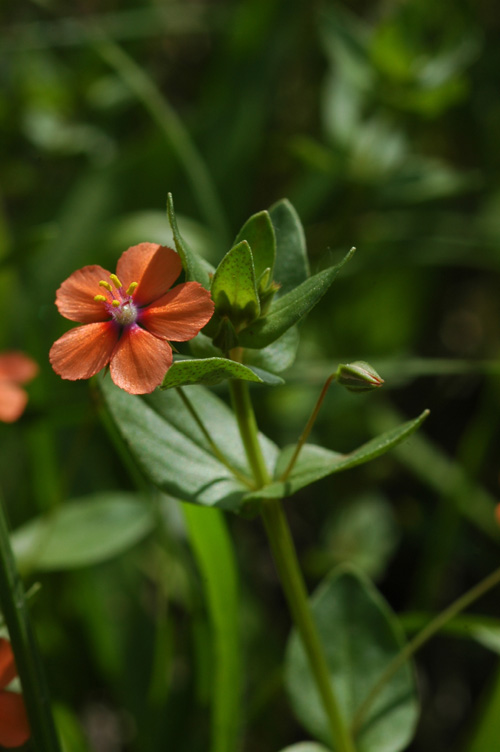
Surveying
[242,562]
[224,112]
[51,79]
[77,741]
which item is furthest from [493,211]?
[77,741]

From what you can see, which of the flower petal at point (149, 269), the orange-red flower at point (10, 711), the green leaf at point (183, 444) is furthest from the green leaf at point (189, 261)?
the orange-red flower at point (10, 711)

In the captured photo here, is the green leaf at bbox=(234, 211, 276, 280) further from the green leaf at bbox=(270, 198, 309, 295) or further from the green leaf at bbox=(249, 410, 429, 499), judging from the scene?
the green leaf at bbox=(249, 410, 429, 499)

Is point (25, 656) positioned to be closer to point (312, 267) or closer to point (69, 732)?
point (69, 732)

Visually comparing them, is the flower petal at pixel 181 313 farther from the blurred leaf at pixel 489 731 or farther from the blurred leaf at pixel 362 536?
the blurred leaf at pixel 362 536

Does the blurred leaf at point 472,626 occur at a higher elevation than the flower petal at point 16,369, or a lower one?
lower

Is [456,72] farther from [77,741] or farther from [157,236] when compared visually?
[77,741]

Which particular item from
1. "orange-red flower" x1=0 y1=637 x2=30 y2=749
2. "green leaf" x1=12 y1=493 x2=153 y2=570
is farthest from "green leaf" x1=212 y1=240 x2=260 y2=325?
"green leaf" x1=12 y1=493 x2=153 y2=570
